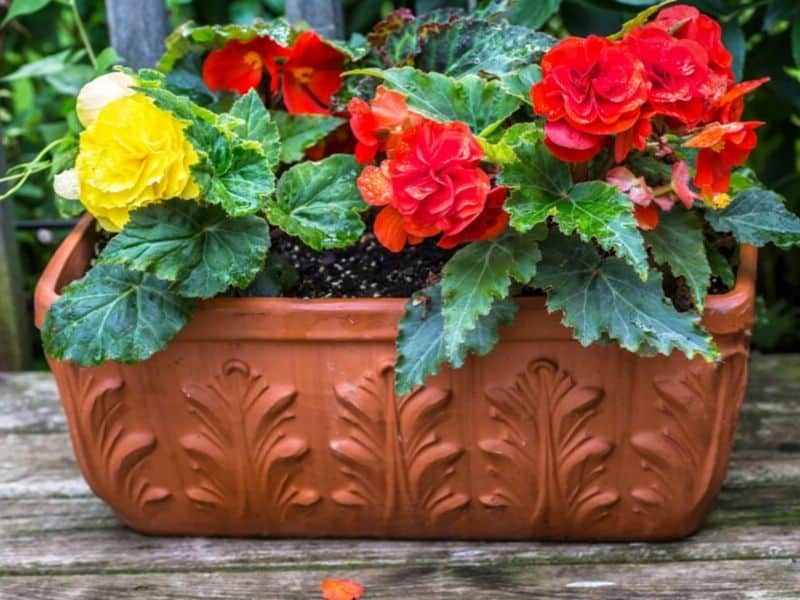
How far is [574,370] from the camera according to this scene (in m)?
0.98

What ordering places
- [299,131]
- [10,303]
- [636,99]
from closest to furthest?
[636,99]
[299,131]
[10,303]

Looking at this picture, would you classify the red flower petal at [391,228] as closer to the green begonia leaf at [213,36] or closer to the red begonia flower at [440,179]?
the red begonia flower at [440,179]

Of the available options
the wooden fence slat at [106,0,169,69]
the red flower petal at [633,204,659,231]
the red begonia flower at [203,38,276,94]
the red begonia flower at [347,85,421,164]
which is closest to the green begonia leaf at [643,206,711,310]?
the red flower petal at [633,204,659,231]

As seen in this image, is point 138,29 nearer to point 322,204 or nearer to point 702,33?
point 322,204

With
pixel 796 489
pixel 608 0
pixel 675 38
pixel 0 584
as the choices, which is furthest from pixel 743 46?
pixel 0 584

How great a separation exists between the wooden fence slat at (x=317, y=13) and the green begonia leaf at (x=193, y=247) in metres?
0.45

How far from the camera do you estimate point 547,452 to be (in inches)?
40.0

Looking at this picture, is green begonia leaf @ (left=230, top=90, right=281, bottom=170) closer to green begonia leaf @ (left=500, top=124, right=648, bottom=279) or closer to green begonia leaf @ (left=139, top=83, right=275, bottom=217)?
green begonia leaf @ (left=139, top=83, right=275, bottom=217)

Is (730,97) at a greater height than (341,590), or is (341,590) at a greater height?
(730,97)

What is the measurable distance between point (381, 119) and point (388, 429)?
10.5 inches

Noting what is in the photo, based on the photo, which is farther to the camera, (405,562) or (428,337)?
(405,562)

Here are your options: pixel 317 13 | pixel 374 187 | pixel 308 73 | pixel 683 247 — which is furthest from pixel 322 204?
pixel 317 13

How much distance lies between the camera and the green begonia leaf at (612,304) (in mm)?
894

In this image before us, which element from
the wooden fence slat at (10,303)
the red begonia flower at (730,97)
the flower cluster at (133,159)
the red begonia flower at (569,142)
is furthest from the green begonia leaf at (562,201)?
the wooden fence slat at (10,303)
